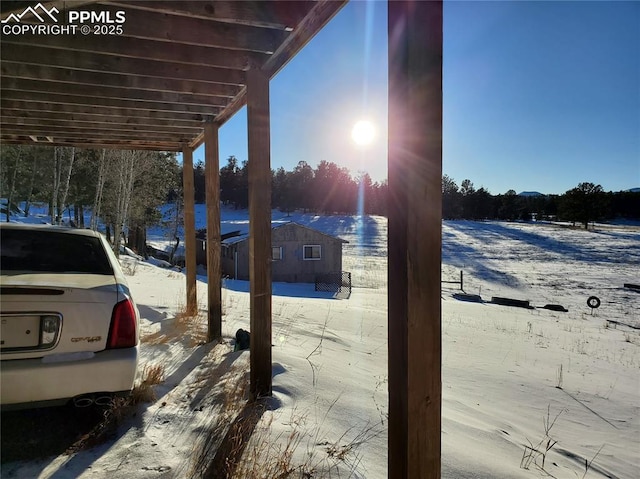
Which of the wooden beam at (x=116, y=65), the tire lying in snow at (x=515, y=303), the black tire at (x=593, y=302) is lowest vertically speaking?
the black tire at (x=593, y=302)

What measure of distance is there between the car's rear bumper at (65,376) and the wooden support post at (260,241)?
3.52ft

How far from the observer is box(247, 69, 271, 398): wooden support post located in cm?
320

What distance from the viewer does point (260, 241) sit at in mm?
3223

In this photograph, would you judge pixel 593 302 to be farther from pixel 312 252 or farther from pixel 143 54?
pixel 143 54

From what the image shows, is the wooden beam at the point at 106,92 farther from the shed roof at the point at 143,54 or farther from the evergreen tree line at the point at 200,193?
the evergreen tree line at the point at 200,193

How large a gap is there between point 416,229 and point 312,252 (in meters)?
23.5

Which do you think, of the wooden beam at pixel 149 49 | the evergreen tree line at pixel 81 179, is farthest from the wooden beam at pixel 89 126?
the evergreen tree line at pixel 81 179

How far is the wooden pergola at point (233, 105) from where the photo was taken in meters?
1.47

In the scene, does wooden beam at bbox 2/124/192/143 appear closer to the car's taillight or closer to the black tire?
the car's taillight

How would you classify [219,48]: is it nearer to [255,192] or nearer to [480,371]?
[255,192]

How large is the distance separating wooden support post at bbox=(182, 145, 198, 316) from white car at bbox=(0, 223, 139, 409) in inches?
143

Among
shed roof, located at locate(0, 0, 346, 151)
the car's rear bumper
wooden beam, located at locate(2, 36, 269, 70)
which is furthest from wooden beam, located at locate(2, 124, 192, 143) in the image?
the car's rear bumper

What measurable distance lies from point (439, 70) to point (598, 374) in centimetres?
717

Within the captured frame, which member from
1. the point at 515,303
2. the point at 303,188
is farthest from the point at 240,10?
the point at 303,188
